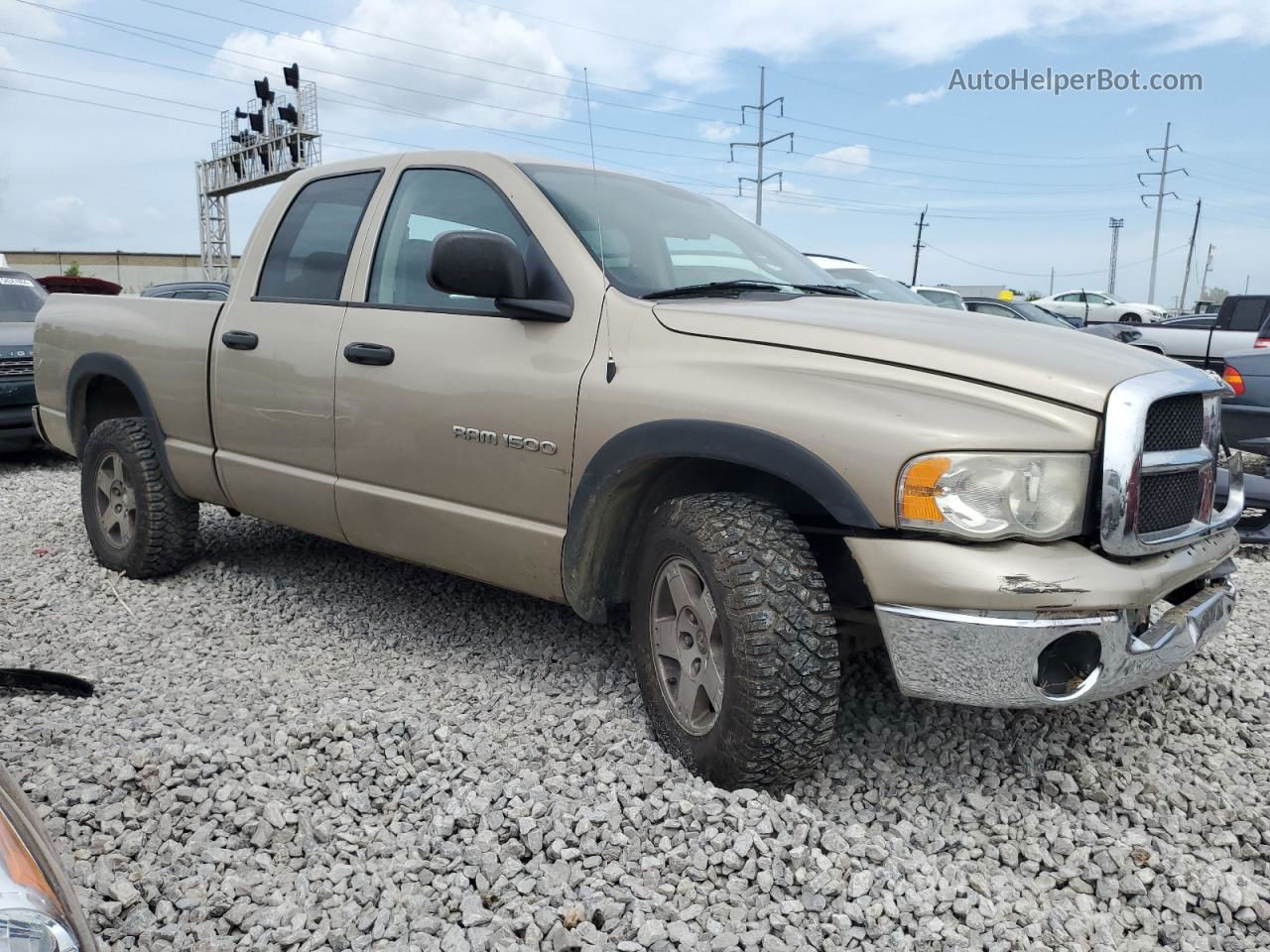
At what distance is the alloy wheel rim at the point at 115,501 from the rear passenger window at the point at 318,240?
1399 mm

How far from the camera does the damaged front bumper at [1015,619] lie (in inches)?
94.0

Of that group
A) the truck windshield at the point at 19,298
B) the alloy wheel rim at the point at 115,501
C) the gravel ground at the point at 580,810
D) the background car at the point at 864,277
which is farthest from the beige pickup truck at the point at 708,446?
the truck windshield at the point at 19,298

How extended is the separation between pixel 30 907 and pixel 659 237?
2769mm

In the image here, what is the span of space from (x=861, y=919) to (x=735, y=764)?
502 millimetres

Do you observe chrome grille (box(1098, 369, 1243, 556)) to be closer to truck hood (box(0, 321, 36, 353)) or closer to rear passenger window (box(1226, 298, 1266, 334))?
truck hood (box(0, 321, 36, 353))

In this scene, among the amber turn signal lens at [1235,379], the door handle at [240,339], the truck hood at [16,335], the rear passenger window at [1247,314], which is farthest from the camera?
the rear passenger window at [1247,314]

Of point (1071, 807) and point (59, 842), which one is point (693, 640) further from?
point (59, 842)

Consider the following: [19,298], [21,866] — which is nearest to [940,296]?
[19,298]

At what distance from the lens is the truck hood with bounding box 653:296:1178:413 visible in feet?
8.21

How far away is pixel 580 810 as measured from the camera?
2.75 metres

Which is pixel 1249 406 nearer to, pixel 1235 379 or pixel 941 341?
pixel 1235 379

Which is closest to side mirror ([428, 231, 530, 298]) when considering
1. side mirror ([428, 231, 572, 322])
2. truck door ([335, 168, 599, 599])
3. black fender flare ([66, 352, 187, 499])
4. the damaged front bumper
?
side mirror ([428, 231, 572, 322])

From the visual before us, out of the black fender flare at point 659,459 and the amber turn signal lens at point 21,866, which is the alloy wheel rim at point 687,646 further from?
the amber turn signal lens at point 21,866

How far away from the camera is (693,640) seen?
2.93 m
